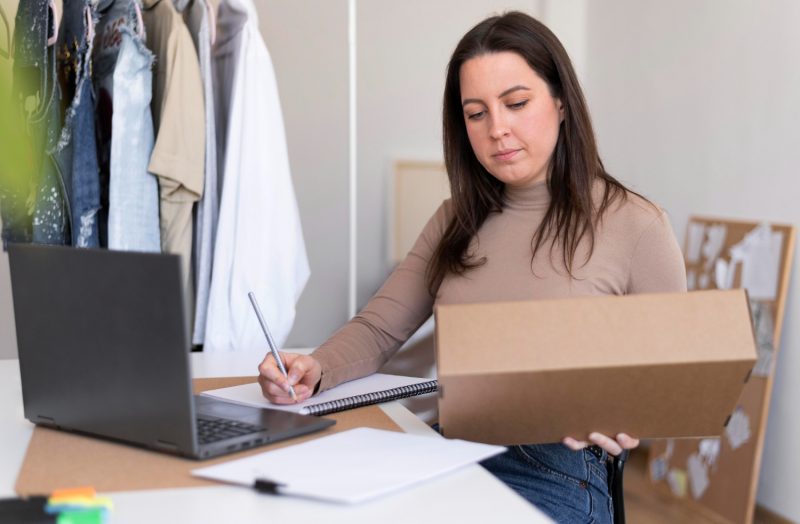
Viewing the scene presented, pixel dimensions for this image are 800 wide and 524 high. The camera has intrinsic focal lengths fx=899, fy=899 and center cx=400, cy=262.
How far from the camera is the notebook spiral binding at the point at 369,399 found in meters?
1.20

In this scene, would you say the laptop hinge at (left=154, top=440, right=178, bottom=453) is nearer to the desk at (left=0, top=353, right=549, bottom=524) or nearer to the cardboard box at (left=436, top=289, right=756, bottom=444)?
the desk at (left=0, top=353, right=549, bottom=524)

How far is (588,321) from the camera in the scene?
3.17ft

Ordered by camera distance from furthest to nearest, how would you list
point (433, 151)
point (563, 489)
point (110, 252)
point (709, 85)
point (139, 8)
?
point (433, 151)
point (709, 85)
point (139, 8)
point (563, 489)
point (110, 252)

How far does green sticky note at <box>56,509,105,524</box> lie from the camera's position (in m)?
0.73

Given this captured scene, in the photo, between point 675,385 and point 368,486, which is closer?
point 368,486

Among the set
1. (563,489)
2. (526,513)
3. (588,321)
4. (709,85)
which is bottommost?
(563,489)

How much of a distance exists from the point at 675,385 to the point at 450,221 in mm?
705

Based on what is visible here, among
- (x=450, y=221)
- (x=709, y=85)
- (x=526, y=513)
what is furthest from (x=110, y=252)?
(x=709, y=85)

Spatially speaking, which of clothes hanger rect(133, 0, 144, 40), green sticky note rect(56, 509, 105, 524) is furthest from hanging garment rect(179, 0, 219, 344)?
green sticky note rect(56, 509, 105, 524)

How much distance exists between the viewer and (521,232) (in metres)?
1.53

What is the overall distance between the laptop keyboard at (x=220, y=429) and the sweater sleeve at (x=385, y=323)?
0.27 meters

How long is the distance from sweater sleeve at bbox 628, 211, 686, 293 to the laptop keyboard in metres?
0.65

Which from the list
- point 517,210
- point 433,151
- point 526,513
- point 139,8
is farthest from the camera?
point 433,151

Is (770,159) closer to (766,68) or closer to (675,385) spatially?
(766,68)
